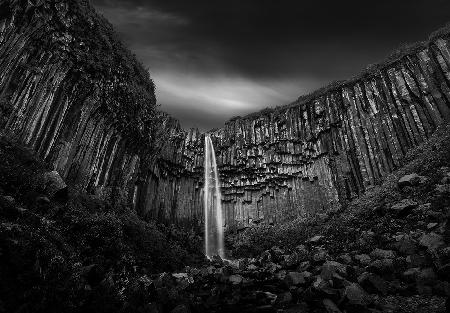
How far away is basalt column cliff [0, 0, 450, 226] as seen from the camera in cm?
1800

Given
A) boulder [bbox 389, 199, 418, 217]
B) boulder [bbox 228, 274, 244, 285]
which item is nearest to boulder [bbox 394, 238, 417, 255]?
boulder [bbox 389, 199, 418, 217]

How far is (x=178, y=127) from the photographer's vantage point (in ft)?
125

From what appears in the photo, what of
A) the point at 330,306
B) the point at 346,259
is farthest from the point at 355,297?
the point at 346,259

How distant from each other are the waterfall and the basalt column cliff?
821 mm

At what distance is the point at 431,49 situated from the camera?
2836cm

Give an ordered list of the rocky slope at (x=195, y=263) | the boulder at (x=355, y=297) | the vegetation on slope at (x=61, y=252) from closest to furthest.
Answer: the vegetation on slope at (x=61, y=252) < the rocky slope at (x=195, y=263) < the boulder at (x=355, y=297)

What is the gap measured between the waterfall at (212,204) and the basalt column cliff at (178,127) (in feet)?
2.69

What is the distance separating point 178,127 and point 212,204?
9.75 meters

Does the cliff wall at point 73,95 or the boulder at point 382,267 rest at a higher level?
the cliff wall at point 73,95

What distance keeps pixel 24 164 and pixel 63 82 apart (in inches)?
271

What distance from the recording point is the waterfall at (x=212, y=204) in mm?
36438

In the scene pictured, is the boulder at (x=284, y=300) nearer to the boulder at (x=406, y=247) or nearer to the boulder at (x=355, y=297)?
the boulder at (x=355, y=297)

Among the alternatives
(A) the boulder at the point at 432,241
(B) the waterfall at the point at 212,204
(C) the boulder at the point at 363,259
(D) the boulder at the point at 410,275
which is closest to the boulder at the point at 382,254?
(C) the boulder at the point at 363,259

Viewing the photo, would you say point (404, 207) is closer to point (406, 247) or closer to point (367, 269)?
point (406, 247)
